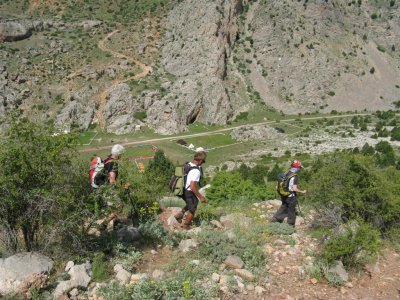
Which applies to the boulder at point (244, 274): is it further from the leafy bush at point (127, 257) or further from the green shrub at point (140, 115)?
the green shrub at point (140, 115)

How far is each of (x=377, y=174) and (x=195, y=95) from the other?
169 feet

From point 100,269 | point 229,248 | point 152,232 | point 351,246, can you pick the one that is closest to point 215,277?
point 229,248

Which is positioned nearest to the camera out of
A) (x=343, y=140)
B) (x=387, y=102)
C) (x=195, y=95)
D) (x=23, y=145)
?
(x=23, y=145)

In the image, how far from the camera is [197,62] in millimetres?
65562

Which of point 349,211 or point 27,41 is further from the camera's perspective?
point 27,41

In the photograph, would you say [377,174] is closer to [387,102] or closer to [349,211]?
[349,211]

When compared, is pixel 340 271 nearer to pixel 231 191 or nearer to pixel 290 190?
pixel 290 190

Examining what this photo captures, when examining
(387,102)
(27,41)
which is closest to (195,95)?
(27,41)

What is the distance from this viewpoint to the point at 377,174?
33.0 ft

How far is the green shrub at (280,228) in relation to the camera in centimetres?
959

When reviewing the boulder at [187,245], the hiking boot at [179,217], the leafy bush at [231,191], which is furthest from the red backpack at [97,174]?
the leafy bush at [231,191]

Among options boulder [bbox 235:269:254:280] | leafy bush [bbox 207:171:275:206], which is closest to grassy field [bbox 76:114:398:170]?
leafy bush [bbox 207:171:275:206]

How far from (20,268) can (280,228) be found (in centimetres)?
594

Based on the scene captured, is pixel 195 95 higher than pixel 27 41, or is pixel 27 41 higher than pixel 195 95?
pixel 27 41
